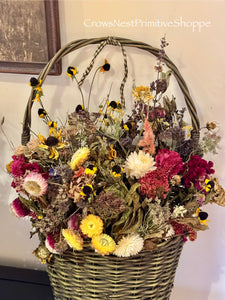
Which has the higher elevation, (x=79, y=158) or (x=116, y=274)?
(x=79, y=158)

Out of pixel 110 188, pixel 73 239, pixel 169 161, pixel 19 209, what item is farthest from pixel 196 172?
pixel 19 209

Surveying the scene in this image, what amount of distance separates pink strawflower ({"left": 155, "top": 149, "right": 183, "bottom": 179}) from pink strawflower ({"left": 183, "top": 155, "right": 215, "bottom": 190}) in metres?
0.06

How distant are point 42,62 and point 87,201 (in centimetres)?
53

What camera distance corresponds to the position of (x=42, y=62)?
112 centimetres

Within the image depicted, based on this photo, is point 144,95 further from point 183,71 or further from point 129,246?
point 129,246

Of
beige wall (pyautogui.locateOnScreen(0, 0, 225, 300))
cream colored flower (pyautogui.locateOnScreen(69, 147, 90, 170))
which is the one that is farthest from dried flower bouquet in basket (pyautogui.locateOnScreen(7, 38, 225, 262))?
beige wall (pyautogui.locateOnScreen(0, 0, 225, 300))

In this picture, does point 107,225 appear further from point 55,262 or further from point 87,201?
point 55,262

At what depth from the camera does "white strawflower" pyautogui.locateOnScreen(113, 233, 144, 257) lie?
2.59 ft

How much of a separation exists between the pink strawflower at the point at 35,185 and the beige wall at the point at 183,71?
423 millimetres

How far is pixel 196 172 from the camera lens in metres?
0.86

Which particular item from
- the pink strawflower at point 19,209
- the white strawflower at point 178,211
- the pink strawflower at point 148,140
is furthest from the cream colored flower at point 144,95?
the pink strawflower at point 19,209

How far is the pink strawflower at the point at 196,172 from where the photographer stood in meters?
0.86

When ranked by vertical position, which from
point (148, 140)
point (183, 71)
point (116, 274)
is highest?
point (183, 71)

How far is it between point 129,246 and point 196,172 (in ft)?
0.79
